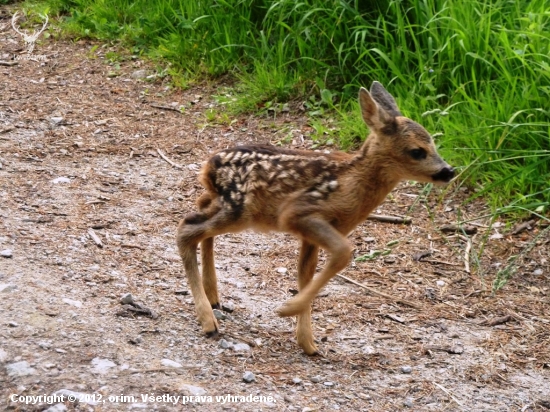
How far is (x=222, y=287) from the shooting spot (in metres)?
5.65

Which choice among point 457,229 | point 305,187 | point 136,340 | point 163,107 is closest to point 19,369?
point 136,340

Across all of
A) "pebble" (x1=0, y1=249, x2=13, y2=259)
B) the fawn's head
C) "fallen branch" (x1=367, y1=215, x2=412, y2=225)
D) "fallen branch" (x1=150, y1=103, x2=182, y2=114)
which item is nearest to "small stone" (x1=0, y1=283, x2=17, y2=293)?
"pebble" (x1=0, y1=249, x2=13, y2=259)

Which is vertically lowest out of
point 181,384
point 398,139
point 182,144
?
point 182,144

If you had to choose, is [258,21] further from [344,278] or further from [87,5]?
[344,278]

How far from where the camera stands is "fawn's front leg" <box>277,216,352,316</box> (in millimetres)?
4711

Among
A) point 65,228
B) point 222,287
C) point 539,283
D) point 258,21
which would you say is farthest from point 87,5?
point 539,283

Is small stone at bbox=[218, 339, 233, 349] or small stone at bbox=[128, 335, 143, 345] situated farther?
small stone at bbox=[218, 339, 233, 349]

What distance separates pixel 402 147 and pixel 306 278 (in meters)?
0.89

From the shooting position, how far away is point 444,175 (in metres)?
5.05

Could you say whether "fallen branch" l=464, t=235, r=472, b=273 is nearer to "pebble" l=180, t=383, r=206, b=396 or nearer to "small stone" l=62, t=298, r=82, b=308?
"pebble" l=180, t=383, r=206, b=396

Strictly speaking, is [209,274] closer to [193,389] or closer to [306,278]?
[306,278]

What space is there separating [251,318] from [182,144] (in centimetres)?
296

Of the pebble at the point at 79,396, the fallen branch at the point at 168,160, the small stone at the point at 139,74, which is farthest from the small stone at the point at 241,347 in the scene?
the small stone at the point at 139,74

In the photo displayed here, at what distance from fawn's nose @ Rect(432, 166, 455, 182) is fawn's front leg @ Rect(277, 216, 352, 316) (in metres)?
0.68
